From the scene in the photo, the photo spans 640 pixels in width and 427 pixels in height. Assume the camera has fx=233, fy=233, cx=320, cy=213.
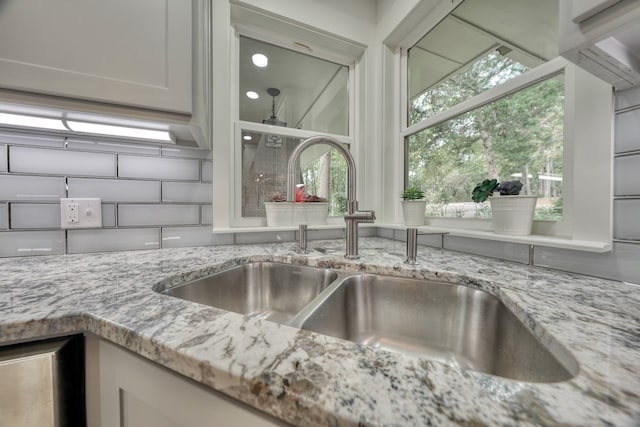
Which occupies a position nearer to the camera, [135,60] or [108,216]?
[135,60]

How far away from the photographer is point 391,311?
2.43 ft

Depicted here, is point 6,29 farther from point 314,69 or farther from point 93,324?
point 314,69

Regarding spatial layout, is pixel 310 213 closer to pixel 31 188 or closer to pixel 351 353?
pixel 351 353

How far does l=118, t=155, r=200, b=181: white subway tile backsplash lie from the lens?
1.01m

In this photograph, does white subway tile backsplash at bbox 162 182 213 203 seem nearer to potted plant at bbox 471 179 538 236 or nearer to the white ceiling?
potted plant at bbox 471 179 538 236

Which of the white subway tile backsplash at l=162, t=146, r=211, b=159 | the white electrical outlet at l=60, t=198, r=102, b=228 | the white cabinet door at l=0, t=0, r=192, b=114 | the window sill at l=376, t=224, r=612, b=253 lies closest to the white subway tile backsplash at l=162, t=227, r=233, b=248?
the white electrical outlet at l=60, t=198, r=102, b=228

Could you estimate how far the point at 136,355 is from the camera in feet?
1.27

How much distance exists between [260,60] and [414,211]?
1237mm

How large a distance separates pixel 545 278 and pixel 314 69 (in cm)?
156

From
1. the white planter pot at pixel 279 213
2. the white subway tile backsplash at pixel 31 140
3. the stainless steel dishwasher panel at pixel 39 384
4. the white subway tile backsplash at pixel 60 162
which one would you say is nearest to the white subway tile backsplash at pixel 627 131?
the white planter pot at pixel 279 213

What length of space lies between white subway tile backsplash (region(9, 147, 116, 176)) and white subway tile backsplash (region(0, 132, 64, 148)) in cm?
2

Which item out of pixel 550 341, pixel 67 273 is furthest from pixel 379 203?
pixel 67 273

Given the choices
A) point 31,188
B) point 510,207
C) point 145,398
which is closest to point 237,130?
point 31,188

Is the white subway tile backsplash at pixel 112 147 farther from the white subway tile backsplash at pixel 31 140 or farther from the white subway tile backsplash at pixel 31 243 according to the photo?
the white subway tile backsplash at pixel 31 243
